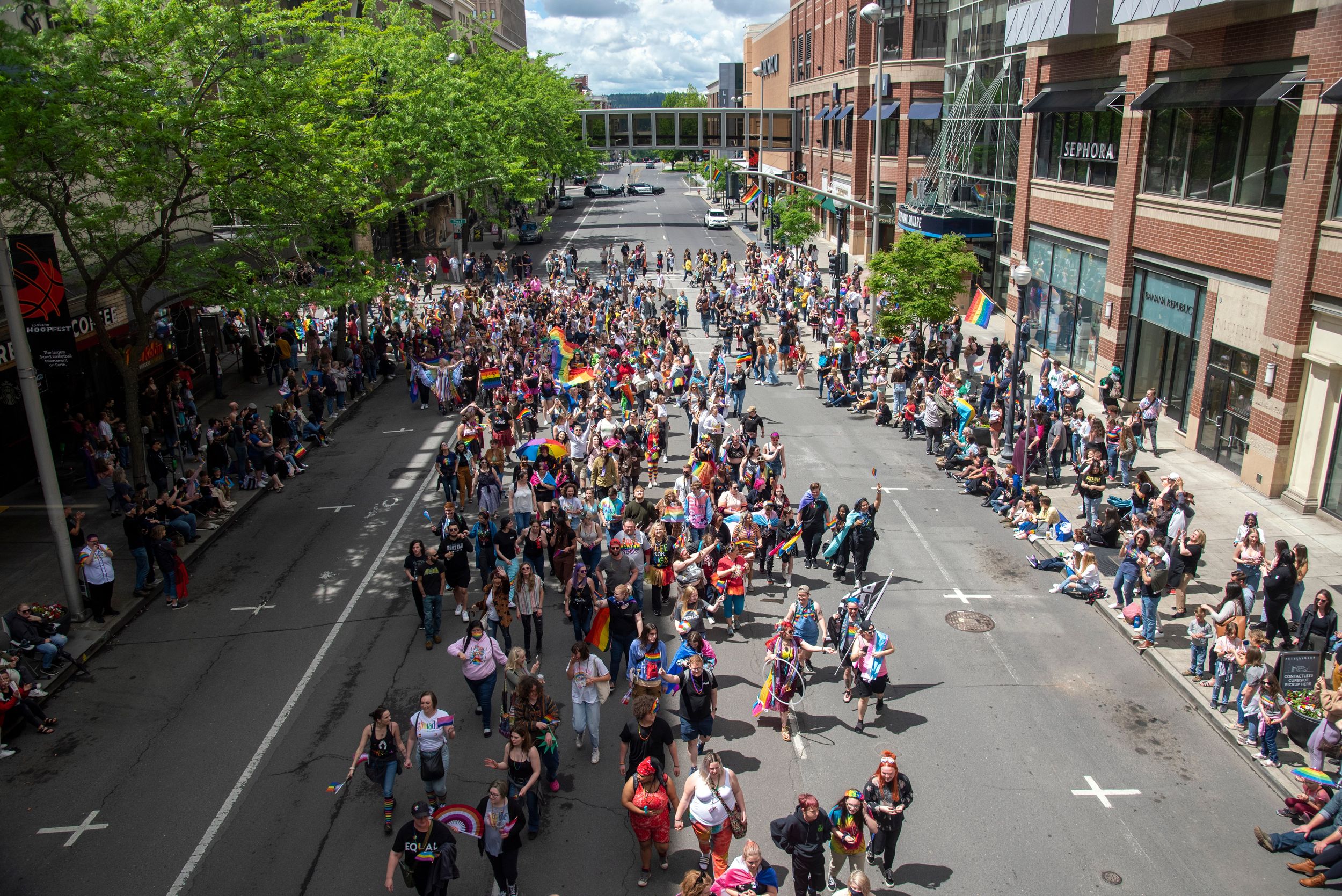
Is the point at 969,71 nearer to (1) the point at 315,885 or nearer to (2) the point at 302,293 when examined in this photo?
(2) the point at 302,293

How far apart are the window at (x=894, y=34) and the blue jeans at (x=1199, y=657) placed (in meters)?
42.0

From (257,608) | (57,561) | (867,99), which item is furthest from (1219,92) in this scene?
(867,99)

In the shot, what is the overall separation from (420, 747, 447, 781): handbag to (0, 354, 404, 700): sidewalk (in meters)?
6.63

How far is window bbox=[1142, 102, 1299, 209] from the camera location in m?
18.7

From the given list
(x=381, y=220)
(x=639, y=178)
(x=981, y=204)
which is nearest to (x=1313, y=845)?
(x=381, y=220)

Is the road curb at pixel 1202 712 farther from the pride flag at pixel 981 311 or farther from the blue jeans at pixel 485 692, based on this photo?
the pride flag at pixel 981 311

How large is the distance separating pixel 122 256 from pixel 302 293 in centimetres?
392

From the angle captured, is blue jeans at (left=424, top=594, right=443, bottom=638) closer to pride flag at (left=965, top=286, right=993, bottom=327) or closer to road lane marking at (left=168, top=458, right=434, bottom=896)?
road lane marking at (left=168, top=458, right=434, bottom=896)

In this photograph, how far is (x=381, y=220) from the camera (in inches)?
1118

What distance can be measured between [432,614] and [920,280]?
19396 mm

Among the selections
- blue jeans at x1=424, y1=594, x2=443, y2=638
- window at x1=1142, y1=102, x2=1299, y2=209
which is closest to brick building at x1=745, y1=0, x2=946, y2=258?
window at x1=1142, y1=102, x2=1299, y2=209

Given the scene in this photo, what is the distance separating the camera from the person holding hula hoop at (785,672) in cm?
1086

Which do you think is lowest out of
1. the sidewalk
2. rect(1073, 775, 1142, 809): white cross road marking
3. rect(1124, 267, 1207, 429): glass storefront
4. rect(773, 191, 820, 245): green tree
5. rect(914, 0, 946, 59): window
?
rect(1073, 775, 1142, 809): white cross road marking

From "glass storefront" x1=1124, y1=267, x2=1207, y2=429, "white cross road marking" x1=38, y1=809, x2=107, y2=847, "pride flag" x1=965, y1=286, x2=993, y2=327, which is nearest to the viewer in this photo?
"white cross road marking" x1=38, y1=809, x2=107, y2=847
